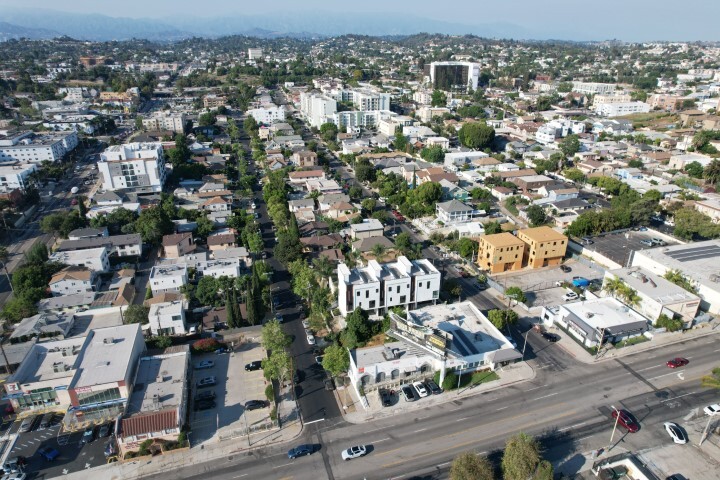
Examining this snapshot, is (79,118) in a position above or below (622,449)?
above

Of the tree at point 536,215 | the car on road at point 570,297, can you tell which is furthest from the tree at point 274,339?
the tree at point 536,215

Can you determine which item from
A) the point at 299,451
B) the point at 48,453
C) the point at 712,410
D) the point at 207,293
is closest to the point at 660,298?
the point at 712,410

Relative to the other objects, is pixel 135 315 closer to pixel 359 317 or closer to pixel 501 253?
pixel 359 317

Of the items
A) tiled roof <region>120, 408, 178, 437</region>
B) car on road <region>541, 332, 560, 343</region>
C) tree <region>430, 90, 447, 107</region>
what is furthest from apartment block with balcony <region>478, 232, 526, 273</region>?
tree <region>430, 90, 447, 107</region>

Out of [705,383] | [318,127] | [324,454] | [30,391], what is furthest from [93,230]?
[318,127]

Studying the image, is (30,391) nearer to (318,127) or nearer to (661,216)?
(661,216)

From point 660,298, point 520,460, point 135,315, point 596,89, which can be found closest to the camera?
point 520,460
